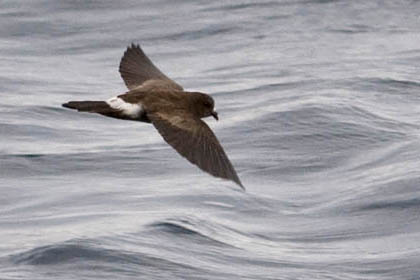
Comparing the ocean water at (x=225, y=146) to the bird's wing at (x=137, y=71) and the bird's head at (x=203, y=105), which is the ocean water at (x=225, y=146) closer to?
the bird's wing at (x=137, y=71)

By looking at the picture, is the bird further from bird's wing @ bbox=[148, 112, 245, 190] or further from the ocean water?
the ocean water

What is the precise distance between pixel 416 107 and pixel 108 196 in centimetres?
434

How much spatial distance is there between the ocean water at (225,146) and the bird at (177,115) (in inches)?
A: 69.9

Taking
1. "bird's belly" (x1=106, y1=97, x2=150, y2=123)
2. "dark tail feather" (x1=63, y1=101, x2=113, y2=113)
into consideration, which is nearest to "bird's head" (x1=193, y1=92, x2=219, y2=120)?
"bird's belly" (x1=106, y1=97, x2=150, y2=123)

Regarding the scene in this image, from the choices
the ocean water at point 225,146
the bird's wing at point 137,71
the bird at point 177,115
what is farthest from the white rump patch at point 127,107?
the ocean water at point 225,146

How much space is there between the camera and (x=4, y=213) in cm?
1362

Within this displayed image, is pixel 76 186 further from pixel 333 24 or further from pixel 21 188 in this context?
pixel 333 24

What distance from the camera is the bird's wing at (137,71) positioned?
448 inches

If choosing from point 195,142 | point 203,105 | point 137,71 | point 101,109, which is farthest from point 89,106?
point 137,71

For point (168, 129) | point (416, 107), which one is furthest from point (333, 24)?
point (168, 129)

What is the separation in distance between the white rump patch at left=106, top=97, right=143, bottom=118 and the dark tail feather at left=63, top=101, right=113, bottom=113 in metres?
0.04

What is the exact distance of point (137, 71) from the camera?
→ 1159 centimetres

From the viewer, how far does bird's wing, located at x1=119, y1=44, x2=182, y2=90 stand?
1138 cm

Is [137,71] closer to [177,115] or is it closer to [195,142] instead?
[177,115]
